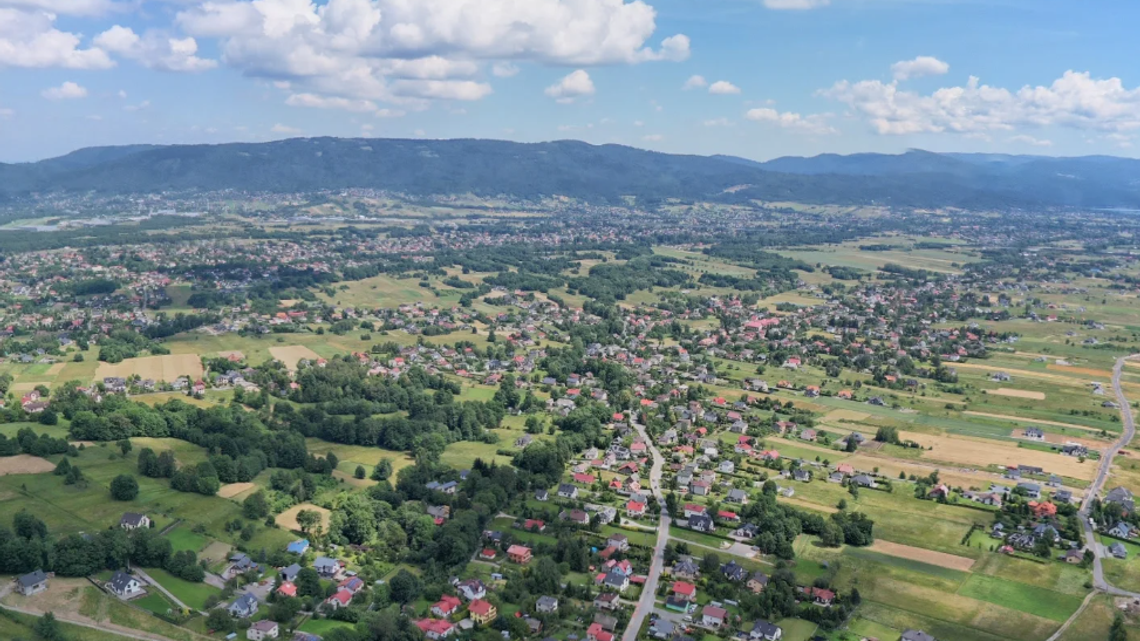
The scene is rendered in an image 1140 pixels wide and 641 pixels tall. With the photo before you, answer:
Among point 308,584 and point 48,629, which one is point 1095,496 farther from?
point 48,629

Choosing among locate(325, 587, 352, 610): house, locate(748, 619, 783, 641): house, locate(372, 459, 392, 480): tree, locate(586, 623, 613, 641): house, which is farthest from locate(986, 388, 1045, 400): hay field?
locate(325, 587, 352, 610): house

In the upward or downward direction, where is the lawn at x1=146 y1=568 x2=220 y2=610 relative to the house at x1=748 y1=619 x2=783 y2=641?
downward

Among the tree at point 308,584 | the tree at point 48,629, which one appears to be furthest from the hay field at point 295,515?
the tree at point 48,629

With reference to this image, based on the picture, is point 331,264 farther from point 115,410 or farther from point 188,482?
point 188,482

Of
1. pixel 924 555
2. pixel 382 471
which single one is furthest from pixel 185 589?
pixel 924 555

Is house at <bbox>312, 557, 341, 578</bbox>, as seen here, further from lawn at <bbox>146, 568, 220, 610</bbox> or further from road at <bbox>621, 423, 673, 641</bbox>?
road at <bbox>621, 423, 673, 641</bbox>

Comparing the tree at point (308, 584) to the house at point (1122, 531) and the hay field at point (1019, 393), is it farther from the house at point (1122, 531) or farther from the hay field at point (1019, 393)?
the hay field at point (1019, 393)
